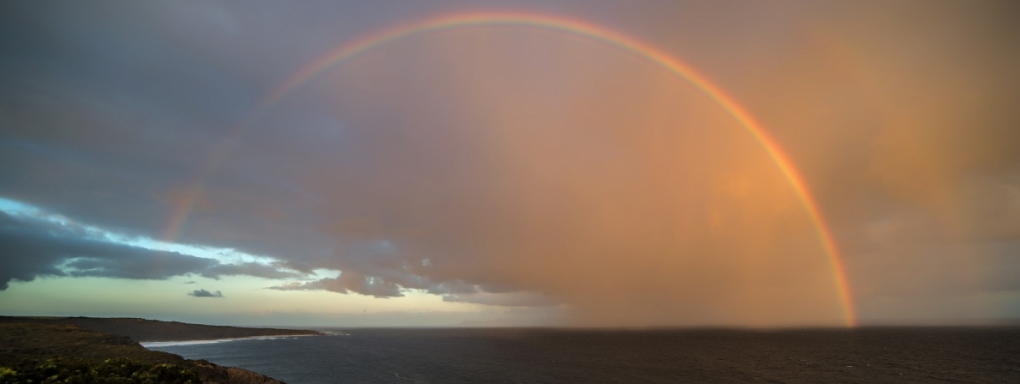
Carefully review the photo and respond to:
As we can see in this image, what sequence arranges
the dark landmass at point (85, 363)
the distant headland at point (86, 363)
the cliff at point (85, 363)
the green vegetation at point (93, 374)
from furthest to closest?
the distant headland at point (86, 363), the cliff at point (85, 363), the dark landmass at point (85, 363), the green vegetation at point (93, 374)

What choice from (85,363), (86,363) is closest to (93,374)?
(85,363)

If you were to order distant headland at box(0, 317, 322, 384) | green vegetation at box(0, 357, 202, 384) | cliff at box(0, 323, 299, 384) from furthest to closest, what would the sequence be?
distant headland at box(0, 317, 322, 384) → cliff at box(0, 323, 299, 384) → green vegetation at box(0, 357, 202, 384)

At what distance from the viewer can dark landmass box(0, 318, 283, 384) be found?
123 ft

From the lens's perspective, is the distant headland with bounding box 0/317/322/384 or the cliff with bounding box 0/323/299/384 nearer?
the cliff with bounding box 0/323/299/384

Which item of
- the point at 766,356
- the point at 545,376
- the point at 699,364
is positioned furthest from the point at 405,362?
the point at 766,356

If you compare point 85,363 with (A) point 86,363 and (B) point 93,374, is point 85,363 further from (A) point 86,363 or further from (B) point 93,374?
(B) point 93,374

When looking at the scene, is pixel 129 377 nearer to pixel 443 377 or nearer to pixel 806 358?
pixel 443 377

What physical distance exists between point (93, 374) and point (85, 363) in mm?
6967

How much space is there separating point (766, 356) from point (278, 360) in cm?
13006

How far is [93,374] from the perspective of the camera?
3834cm

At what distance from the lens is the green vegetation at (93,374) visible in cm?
3503

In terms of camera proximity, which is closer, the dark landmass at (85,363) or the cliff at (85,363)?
the dark landmass at (85,363)

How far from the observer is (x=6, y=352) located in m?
53.9

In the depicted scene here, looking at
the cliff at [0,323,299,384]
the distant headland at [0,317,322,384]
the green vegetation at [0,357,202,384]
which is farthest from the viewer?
the distant headland at [0,317,322,384]
